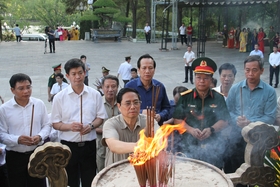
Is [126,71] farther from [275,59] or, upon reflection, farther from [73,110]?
[73,110]

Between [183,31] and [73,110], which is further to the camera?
[183,31]

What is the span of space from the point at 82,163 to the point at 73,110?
570 millimetres

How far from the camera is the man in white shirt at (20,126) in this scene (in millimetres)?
3359

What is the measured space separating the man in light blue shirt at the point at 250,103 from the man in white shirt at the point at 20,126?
78.4 inches

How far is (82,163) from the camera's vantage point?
11.6 feet

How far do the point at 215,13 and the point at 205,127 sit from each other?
26160mm

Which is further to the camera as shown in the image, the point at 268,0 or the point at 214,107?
the point at 268,0

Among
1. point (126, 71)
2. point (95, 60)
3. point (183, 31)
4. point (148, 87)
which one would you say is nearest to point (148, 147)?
point (148, 87)

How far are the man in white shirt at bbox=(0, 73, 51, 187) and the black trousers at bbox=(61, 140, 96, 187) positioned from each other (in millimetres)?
348

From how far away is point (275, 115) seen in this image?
344 centimetres

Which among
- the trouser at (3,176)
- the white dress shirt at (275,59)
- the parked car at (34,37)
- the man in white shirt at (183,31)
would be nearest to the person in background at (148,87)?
the trouser at (3,176)

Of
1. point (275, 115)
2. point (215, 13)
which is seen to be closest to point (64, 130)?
point (275, 115)

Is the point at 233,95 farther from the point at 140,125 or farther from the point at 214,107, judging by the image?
the point at 140,125

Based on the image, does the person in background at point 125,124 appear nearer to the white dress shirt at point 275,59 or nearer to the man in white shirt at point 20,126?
the man in white shirt at point 20,126
